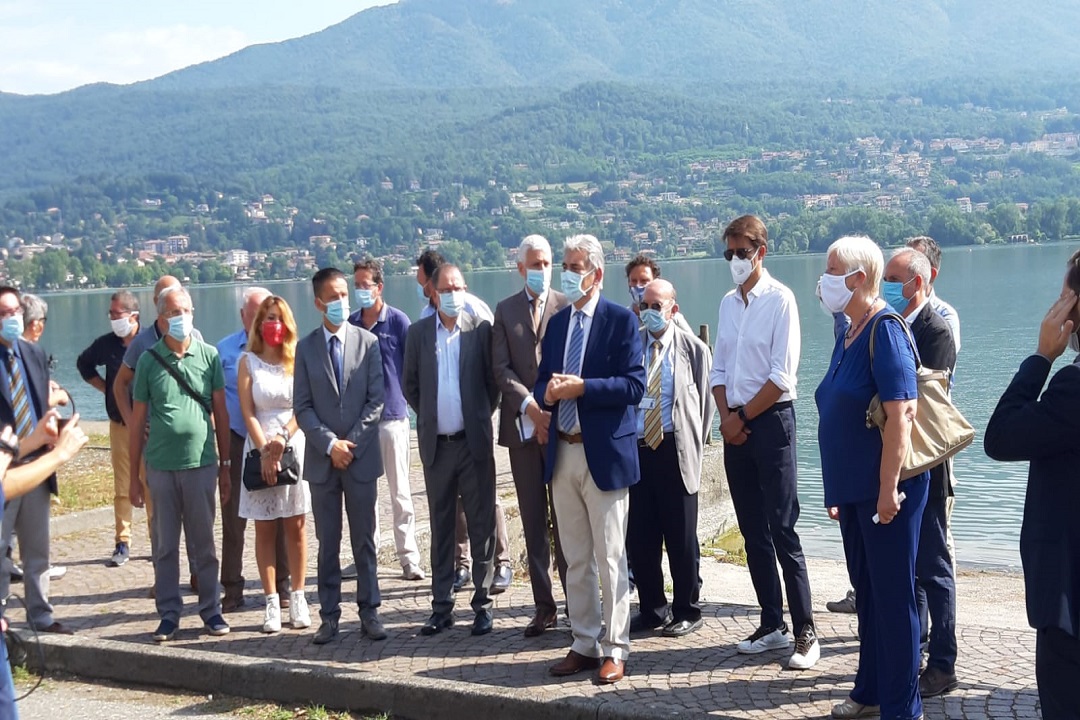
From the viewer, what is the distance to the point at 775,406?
23.1ft

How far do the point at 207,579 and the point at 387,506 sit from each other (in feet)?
15.1

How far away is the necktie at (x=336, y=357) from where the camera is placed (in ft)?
26.3

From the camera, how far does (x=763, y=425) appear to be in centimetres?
701

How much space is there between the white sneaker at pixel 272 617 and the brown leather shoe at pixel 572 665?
214 cm

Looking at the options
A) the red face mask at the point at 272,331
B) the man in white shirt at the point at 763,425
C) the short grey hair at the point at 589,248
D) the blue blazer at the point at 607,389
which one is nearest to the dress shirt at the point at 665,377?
the man in white shirt at the point at 763,425

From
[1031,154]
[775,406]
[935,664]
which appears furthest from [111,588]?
[1031,154]

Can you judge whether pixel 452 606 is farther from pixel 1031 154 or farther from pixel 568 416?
pixel 1031 154

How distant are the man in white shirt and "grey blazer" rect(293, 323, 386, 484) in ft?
7.28

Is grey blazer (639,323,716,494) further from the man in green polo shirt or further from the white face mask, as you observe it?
the man in green polo shirt

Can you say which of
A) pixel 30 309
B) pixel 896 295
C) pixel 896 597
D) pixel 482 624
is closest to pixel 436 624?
pixel 482 624

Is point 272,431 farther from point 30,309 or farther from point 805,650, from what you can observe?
point 805,650

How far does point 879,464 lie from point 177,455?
14.9ft

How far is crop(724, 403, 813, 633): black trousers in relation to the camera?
22.9ft

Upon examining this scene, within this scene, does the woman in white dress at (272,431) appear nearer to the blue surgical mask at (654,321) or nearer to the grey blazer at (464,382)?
the grey blazer at (464,382)
